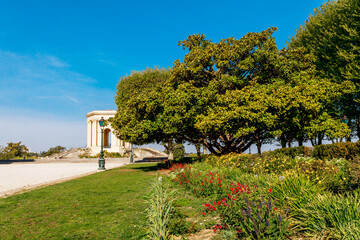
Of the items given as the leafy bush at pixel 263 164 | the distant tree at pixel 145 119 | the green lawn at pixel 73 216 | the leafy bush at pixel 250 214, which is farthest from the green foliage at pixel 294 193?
the distant tree at pixel 145 119

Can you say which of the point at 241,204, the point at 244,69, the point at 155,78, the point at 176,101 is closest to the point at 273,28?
the point at 244,69

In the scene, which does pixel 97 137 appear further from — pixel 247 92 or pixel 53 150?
pixel 247 92

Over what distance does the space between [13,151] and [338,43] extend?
60.1 meters

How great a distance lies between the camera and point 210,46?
19.7 m

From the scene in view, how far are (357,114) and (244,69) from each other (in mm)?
12924

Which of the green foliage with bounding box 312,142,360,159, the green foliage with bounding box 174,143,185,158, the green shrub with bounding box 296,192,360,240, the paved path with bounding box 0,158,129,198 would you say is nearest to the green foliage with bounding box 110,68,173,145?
the paved path with bounding box 0,158,129,198

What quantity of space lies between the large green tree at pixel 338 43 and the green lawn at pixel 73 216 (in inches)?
811

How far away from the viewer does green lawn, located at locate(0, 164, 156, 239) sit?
534 cm

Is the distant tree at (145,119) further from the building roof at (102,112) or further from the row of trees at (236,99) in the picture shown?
the building roof at (102,112)

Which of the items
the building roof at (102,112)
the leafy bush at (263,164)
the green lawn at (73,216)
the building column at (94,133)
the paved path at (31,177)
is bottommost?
the green lawn at (73,216)

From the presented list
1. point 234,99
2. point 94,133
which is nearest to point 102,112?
point 94,133

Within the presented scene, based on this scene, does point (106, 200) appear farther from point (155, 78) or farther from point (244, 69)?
point (155, 78)

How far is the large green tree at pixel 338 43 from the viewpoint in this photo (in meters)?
20.8

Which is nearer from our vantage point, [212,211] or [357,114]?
[212,211]
